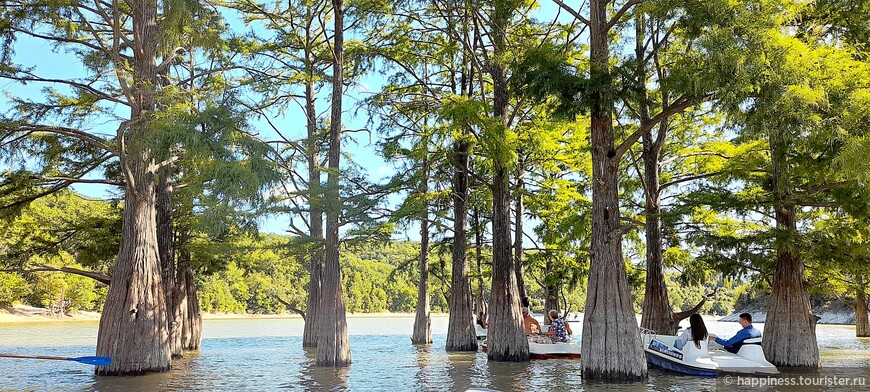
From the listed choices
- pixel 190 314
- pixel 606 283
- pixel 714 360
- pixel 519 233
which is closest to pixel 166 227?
pixel 190 314

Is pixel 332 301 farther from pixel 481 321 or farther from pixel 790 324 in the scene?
pixel 481 321

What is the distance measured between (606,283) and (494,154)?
18.6 feet

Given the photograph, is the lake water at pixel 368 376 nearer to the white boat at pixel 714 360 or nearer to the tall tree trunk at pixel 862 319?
the white boat at pixel 714 360

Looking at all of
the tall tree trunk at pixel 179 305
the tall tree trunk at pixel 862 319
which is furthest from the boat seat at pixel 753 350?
the tall tree trunk at pixel 862 319

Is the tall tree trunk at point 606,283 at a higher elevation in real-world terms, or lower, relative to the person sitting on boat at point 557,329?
higher

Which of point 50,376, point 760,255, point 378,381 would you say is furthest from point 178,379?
point 760,255

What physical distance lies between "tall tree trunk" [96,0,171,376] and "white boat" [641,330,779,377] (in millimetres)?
12673

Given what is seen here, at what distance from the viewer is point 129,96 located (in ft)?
51.8

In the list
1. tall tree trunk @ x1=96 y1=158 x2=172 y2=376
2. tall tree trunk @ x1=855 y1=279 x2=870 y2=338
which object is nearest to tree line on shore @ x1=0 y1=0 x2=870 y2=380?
tall tree trunk @ x1=96 y1=158 x2=172 y2=376

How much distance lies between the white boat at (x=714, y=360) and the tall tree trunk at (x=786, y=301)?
3.15m

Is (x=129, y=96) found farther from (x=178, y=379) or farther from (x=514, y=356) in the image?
(x=514, y=356)

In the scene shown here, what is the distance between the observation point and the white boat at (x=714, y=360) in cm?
1519

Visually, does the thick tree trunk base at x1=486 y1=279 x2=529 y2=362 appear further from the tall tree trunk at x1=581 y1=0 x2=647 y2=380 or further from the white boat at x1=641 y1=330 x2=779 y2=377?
the tall tree trunk at x1=581 y1=0 x2=647 y2=380

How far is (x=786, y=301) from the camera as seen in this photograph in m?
18.2
